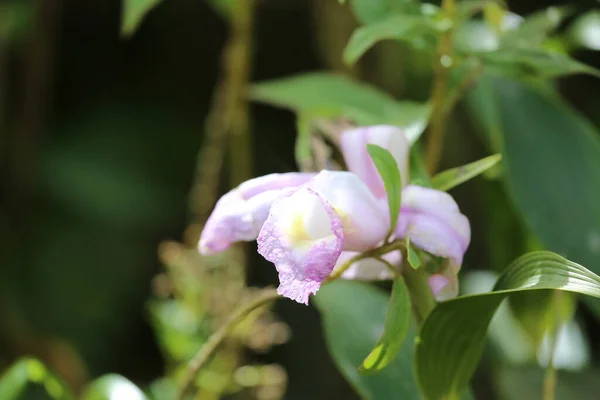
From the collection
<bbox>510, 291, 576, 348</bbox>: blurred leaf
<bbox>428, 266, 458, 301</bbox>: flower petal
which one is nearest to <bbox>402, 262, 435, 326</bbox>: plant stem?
<bbox>428, 266, 458, 301</bbox>: flower petal

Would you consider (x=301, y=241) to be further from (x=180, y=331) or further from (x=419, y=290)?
(x=180, y=331)

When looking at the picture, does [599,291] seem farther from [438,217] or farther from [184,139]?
[184,139]

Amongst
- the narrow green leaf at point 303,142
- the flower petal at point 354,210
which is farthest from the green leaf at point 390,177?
the narrow green leaf at point 303,142

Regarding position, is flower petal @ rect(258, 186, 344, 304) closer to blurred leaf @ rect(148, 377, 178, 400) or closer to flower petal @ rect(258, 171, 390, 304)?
flower petal @ rect(258, 171, 390, 304)

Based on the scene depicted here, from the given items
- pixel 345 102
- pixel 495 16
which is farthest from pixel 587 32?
pixel 345 102

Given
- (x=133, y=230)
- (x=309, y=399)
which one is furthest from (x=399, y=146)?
(x=133, y=230)
